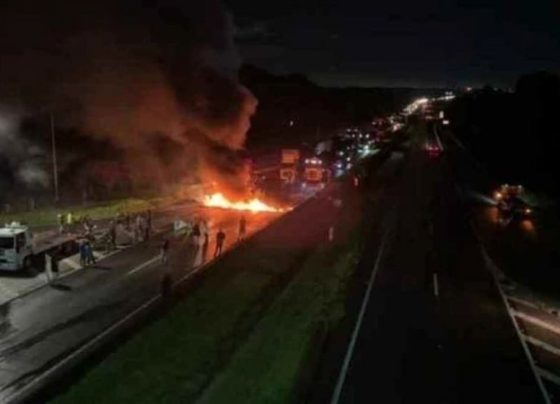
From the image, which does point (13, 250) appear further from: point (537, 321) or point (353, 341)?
point (537, 321)

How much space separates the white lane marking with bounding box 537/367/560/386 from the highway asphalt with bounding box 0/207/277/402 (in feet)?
40.6

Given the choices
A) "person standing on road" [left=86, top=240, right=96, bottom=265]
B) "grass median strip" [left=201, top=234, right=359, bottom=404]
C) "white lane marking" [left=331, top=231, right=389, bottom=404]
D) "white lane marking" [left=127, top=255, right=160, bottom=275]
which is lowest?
"white lane marking" [left=331, top=231, right=389, bottom=404]

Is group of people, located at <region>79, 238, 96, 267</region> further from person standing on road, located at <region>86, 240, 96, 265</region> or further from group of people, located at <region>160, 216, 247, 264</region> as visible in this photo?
group of people, located at <region>160, 216, 247, 264</region>

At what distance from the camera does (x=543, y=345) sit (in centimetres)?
2273

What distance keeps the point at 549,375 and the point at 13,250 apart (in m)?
21.2

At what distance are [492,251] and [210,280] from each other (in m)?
15.9

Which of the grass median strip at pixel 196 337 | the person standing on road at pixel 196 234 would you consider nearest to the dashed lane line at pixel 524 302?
the grass median strip at pixel 196 337

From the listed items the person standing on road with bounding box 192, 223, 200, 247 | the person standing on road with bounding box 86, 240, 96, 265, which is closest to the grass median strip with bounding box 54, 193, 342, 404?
the person standing on road with bounding box 192, 223, 200, 247

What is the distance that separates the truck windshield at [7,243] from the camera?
1263 inches

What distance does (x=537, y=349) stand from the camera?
22312 mm

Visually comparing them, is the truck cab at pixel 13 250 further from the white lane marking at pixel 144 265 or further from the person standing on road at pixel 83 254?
the white lane marking at pixel 144 265

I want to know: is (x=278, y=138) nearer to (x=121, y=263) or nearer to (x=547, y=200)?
(x=547, y=200)

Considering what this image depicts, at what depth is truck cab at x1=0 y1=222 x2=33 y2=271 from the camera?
3203cm

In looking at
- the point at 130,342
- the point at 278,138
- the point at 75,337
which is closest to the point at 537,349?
the point at 130,342
